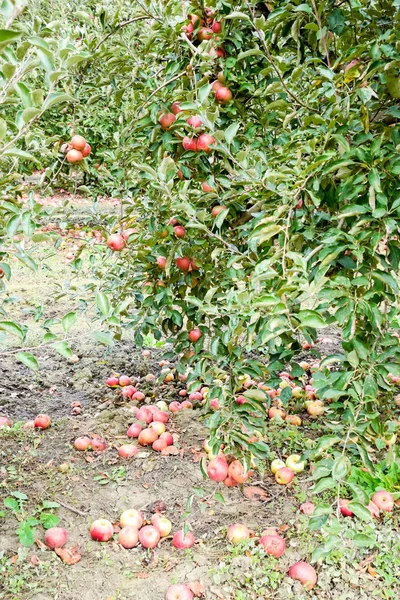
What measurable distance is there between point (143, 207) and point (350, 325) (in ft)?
3.82

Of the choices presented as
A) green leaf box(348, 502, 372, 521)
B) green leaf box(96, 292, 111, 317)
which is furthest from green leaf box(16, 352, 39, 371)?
green leaf box(348, 502, 372, 521)

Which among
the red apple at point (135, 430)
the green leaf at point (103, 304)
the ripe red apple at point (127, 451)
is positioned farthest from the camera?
the red apple at point (135, 430)

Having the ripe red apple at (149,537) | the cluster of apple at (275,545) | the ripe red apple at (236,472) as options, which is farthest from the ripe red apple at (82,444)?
the cluster of apple at (275,545)

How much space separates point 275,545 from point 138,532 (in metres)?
0.53

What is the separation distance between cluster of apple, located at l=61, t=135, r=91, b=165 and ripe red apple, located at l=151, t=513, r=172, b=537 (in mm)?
1459

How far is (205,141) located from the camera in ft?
6.15

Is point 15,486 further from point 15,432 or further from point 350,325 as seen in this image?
point 350,325

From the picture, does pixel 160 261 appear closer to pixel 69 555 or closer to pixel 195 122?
pixel 195 122

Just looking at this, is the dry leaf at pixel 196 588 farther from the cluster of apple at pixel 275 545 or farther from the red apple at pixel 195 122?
the red apple at pixel 195 122

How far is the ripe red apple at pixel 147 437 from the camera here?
2576 mm

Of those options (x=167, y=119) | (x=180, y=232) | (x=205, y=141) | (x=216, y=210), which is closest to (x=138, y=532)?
(x=180, y=232)

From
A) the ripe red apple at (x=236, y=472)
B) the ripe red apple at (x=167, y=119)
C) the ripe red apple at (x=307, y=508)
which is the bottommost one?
the ripe red apple at (x=307, y=508)

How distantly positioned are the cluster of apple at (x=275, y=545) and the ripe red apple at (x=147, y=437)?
0.68 meters

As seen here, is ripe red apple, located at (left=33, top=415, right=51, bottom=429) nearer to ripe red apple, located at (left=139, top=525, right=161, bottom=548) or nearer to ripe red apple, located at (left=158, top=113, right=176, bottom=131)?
ripe red apple, located at (left=139, top=525, right=161, bottom=548)
